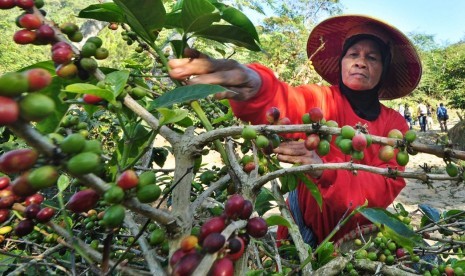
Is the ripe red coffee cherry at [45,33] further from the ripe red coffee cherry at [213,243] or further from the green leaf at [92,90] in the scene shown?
the ripe red coffee cherry at [213,243]

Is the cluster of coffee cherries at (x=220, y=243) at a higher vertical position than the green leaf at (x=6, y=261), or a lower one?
higher

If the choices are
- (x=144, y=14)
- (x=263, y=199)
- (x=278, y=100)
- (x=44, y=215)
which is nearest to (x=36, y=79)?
(x=44, y=215)

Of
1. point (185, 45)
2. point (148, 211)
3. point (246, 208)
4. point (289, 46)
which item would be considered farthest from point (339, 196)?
point (289, 46)

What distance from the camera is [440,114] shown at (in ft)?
49.0

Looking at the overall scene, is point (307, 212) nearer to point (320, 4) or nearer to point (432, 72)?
point (320, 4)

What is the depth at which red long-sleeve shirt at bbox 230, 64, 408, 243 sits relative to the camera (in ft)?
4.94

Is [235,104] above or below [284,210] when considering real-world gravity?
above

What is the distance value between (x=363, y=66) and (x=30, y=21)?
67.9 inches

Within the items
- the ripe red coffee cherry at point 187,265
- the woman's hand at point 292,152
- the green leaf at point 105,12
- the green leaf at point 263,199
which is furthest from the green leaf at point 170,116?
the green leaf at point 263,199

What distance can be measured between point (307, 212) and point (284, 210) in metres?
0.77

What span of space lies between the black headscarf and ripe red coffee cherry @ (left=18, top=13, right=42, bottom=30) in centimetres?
174

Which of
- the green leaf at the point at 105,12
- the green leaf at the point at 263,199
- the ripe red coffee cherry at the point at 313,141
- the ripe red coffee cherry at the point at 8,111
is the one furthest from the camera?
the green leaf at the point at 263,199

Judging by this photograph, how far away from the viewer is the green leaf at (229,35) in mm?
1004

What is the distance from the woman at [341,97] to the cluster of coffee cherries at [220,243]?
0.55 m
